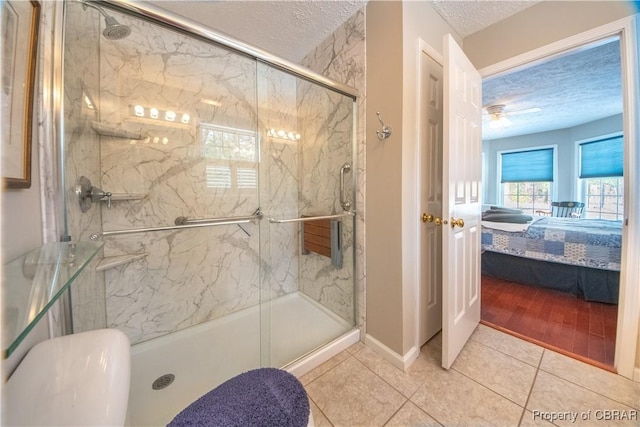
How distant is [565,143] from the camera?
182 inches

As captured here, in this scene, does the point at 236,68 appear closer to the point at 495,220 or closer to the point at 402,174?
the point at 402,174

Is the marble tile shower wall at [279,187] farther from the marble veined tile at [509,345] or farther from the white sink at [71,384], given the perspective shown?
the marble veined tile at [509,345]

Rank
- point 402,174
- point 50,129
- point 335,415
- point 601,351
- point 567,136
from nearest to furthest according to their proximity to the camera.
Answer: point 50,129, point 335,415, point 402,174, point 601,351, point 567,136

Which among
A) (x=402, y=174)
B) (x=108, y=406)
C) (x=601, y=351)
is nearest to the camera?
(x=108, y=406)

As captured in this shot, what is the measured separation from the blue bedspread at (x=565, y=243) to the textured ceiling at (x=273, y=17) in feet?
9.27

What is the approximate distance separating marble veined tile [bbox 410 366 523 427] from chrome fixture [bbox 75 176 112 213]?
6.60 feet

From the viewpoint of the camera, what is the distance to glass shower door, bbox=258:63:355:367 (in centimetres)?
171

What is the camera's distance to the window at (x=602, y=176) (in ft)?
12.9

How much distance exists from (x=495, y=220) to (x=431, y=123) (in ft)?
6.86

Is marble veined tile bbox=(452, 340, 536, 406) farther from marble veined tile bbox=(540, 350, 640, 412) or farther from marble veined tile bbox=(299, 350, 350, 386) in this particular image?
marble veined tile bbox=(299, 350, 350, 386)

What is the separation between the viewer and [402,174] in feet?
4.42

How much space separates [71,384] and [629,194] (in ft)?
8.05

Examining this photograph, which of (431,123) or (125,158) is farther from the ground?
(431,123)

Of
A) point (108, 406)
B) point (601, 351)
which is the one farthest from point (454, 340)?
point (108, 406)
